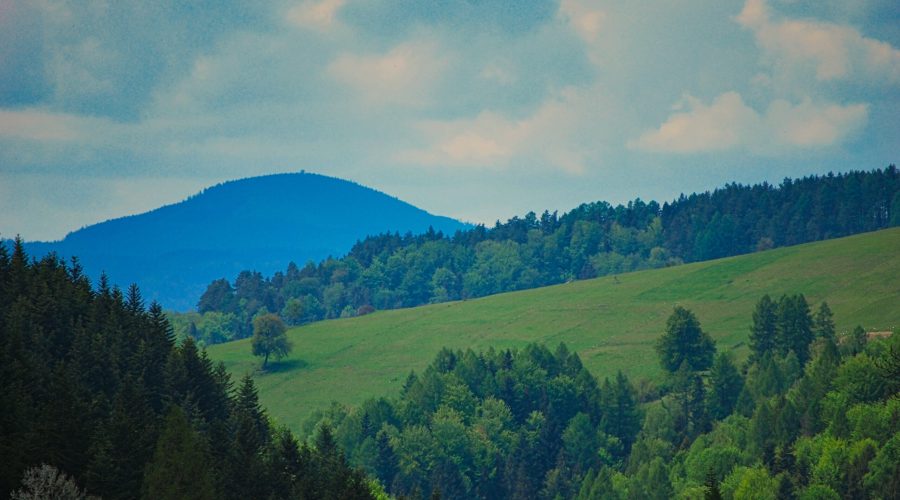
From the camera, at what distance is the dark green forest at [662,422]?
431ft

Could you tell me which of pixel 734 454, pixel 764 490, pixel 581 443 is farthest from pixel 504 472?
pixel 764 490

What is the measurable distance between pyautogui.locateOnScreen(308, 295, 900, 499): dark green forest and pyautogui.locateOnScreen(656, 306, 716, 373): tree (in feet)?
0.65

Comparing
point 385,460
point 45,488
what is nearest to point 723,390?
point 385,460

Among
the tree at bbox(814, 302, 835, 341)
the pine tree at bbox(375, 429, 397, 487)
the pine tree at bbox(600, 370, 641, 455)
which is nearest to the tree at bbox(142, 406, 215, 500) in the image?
the pine tree at bbox(375, 429, 397, 487)

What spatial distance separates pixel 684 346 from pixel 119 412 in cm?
11666

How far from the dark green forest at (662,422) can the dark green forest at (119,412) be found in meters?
50.8

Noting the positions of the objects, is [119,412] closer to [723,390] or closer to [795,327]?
[723,390]

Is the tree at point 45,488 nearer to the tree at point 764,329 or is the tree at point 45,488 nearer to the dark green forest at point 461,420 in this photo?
the dark green forest at point 461,420

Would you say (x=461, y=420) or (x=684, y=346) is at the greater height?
(x=684, y=346)

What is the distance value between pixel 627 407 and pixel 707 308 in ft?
111

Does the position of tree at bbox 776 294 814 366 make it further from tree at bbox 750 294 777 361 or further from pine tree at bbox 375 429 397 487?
pine tree at bbox 375 429 397 487

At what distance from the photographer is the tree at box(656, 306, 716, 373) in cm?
17312

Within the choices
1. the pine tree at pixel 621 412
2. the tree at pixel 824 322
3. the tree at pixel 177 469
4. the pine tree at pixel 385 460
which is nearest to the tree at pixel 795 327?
the tree at pixel 824 322

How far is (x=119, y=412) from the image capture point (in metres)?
68.7
